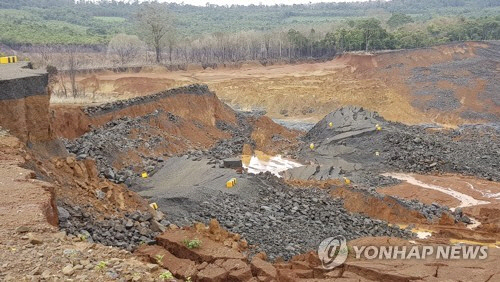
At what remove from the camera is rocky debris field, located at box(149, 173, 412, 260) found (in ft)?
37.3

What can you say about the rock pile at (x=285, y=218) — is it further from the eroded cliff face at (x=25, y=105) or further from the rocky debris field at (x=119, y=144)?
the eroded cliff face at (x=25, y=105)

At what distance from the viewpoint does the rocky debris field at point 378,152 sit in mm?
22891

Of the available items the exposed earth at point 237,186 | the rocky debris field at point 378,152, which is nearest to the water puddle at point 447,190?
the exposed earth at point 237,186

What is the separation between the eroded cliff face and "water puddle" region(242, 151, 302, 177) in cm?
1166

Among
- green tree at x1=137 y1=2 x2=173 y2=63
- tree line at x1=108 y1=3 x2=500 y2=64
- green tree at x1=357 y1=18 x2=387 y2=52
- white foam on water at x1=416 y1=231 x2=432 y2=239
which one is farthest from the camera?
tree line at x1=108 y1=3 x2=500 y2=64

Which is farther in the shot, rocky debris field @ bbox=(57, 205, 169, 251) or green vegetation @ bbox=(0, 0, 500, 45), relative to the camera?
green vegetation @ bbox=(0, 0, 500, 45)

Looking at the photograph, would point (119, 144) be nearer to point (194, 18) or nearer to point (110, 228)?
point (110, 228)

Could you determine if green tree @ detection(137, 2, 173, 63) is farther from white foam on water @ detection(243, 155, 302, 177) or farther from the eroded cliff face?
the eroded cliff face

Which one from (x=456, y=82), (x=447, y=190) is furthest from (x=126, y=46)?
(x=447, y=190)

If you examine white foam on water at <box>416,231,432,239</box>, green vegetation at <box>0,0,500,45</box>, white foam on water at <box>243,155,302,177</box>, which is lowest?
white foam on water at <box>243,155,302,177</box>

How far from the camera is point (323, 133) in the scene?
2848 cm

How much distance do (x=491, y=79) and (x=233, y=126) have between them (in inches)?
1096

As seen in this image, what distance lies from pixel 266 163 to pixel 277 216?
10869 mm

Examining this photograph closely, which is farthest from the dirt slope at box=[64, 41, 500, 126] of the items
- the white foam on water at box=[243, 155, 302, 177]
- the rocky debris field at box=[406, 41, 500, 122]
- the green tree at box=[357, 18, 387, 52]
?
the white foam on water at box=[243, 155, 302, 177]
